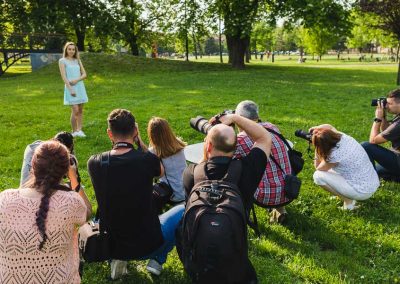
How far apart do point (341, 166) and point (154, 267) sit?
Result: 2645 mm

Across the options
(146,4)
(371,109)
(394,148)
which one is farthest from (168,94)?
(146,4)

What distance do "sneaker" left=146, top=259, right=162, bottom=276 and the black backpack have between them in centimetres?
85

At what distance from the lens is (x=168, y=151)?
16.0 ft

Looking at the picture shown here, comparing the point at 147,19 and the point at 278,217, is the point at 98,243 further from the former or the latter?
the point at 147,19

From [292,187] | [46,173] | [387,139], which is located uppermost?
[46,173]

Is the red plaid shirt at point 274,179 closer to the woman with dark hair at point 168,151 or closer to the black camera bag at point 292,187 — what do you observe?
the black camera bag at point 292,187

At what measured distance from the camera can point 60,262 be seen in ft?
9.53

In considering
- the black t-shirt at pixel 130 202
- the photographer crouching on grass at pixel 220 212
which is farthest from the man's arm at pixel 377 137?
the black t-shirt at pixel 130 202

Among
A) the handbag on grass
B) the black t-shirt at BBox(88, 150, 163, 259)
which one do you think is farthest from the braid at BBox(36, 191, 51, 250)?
the handbag on grass

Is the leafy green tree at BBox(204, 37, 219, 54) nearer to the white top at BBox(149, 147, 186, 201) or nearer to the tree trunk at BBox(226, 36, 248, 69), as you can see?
the tree trunk at BBox(226, 36, 248, 69)

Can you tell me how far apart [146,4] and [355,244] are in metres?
39.5

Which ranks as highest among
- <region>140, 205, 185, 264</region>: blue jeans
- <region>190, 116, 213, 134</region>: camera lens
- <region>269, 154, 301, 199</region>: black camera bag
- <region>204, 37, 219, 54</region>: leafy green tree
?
<region>204, 37, 219, 54</region>: leafy green tree

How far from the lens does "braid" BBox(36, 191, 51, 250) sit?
8.80ft

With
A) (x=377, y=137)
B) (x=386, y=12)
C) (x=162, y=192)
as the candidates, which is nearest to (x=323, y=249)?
(x=162, y=192)
